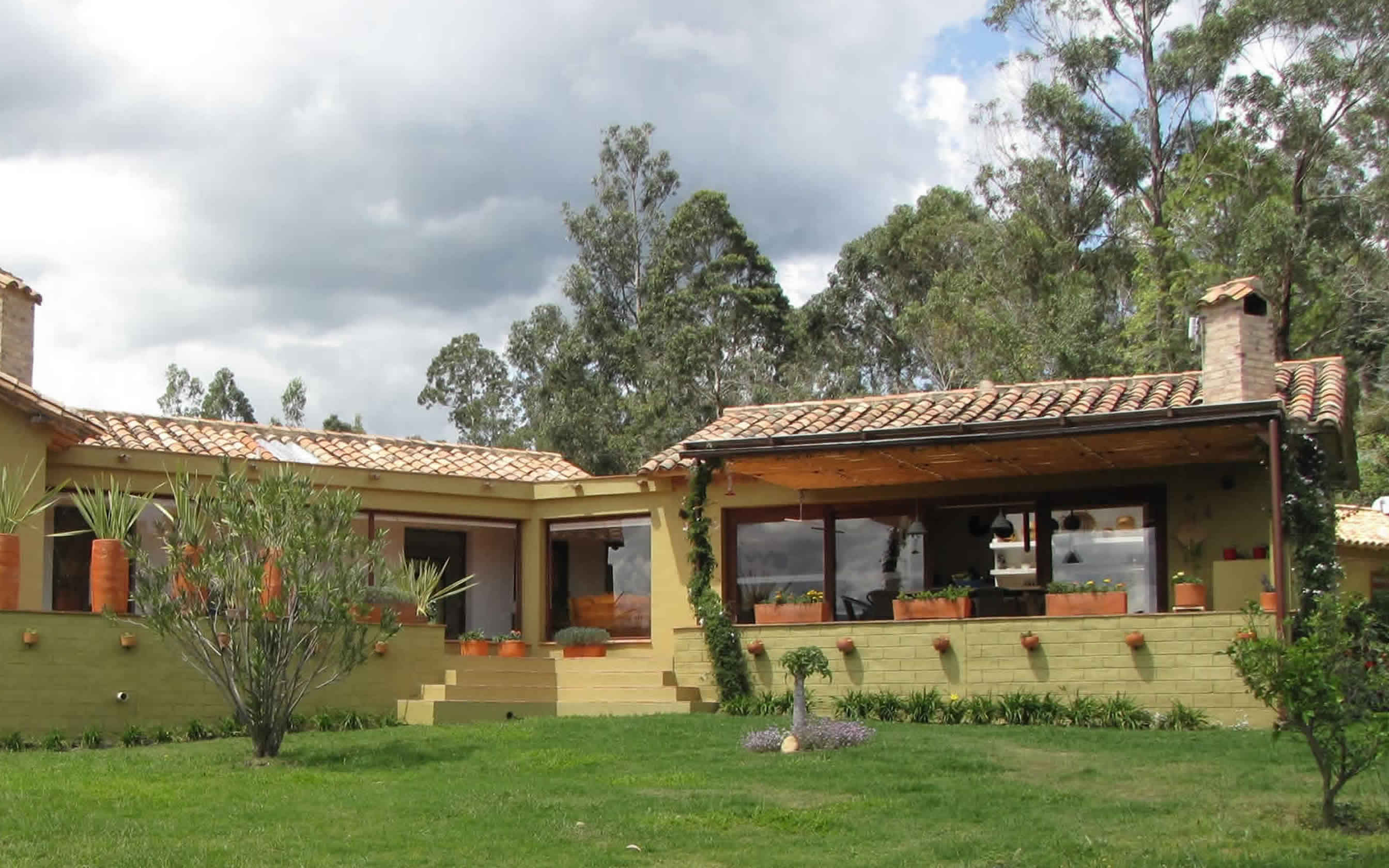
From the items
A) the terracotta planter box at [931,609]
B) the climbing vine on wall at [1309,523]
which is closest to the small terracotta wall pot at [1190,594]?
the climbing vine on wall at [1309,523]

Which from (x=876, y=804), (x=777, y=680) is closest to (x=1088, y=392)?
(x=777, y=680)

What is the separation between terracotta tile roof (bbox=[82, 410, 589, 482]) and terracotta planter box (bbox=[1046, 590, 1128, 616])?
796cm

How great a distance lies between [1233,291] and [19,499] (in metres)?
13.7

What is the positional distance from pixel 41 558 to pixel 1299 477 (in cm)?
1436

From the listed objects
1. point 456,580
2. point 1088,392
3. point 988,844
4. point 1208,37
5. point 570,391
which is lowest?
point 988,844

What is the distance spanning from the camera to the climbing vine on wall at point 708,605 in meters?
17.8

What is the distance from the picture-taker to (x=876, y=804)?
1063 centimetres

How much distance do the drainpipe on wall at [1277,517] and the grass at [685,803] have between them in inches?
69.1

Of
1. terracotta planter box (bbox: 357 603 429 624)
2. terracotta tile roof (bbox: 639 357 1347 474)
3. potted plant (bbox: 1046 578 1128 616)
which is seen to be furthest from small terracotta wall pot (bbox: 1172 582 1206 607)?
terracotta planter box (bbox: 357 603 429 624)

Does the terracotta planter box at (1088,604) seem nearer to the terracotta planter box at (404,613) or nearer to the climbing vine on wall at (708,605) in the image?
the climbing vine on wall at (708,605)

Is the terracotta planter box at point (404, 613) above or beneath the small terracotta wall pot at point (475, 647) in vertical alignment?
above

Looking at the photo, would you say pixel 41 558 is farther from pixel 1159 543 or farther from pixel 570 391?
pixel 570 391

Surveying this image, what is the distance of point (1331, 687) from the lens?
9.27 metres

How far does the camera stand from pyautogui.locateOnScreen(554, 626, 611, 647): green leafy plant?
68.5ft
